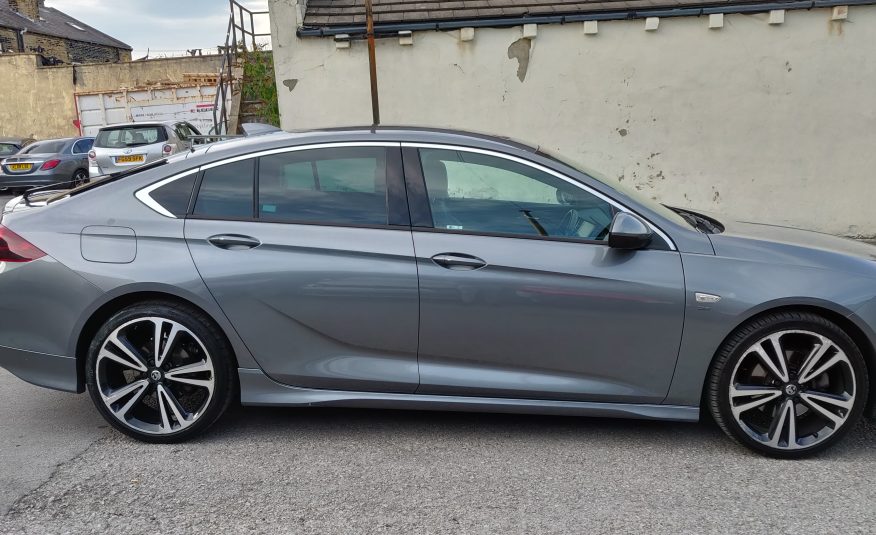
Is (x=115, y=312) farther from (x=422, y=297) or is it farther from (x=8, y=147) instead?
(x=8, y=147)

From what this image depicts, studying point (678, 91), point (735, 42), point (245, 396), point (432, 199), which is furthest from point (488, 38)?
point (245, 396)

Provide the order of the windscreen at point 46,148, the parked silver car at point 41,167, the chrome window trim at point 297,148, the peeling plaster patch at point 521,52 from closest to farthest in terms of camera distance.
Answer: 1. the chrome window trim at point 297,148
2. the peeling plaster patch at point 521,52
3. the parked silver car at point 41,167
4. the windscreen at point 46,148

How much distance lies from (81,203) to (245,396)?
131 cm

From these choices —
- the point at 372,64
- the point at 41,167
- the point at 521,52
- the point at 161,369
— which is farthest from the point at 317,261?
the point at 41,167

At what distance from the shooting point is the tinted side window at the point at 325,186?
3418mm

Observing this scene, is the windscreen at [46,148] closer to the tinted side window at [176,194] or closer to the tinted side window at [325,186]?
the tinted side window at [176,194]

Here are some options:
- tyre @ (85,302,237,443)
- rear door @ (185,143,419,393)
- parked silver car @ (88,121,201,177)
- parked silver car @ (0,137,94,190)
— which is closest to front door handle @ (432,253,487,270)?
rear door @ (185,143,419,393)

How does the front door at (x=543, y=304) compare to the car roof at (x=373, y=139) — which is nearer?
the front door at (x=543, y=304)

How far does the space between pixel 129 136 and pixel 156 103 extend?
1287 centimetres

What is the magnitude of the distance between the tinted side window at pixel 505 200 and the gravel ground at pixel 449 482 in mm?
1088

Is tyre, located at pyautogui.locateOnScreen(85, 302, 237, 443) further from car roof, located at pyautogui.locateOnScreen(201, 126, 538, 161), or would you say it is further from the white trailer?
the white trailer

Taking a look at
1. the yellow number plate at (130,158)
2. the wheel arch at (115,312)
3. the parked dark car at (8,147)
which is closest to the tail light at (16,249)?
the wheel arch at (115,312)

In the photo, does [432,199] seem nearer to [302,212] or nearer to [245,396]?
[302,212]

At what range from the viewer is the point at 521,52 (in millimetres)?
9203
